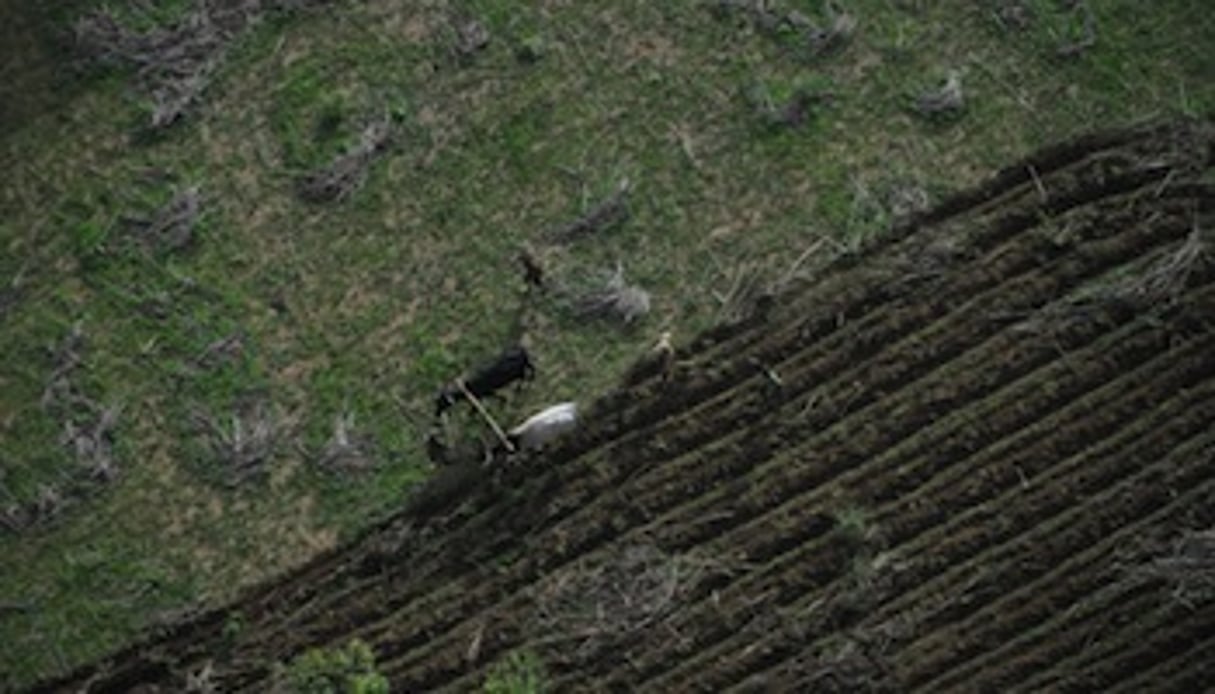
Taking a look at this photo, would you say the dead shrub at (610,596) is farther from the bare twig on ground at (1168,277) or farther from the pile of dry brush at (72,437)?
the bare twig on ground at (1168,277)

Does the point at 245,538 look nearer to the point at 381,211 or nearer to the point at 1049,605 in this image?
the point at 381,211

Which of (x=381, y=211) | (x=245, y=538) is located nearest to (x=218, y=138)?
(x=381, y=211)

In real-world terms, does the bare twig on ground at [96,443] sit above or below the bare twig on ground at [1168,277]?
above

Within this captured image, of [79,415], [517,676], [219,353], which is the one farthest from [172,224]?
[517,676]

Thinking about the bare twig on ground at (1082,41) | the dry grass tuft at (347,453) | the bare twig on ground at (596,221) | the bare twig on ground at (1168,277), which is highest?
the bare twig on ground at (596,221)

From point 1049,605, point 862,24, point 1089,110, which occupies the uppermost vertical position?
point 862,24

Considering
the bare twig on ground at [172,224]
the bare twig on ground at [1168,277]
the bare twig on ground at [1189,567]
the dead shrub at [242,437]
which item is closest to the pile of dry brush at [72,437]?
the dead shrub at [242,437]

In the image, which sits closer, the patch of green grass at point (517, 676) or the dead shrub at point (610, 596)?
the patch of green grass at point (517, 676)

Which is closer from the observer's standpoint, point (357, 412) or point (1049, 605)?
point (1049, 605)
